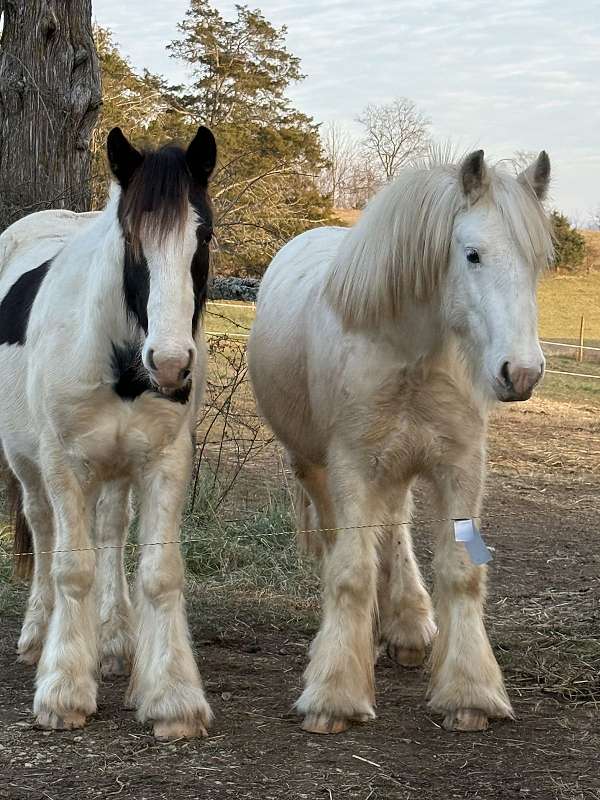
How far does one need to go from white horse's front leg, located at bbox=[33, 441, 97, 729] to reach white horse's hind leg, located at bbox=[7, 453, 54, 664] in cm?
77

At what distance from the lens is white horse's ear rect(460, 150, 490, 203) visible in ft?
11.6

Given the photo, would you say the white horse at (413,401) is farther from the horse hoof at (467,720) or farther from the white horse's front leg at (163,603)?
the white horse's front leg at (163,603)

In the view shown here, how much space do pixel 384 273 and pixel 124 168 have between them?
1.06 m

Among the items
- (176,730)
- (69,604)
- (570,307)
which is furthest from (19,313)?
(570,307)

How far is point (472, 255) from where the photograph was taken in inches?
139

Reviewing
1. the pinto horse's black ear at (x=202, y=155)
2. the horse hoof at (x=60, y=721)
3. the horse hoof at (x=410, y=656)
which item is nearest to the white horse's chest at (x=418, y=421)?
the pinto horse's black ear at (x=202, y=155)

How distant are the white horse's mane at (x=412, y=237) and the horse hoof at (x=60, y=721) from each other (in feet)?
6.02

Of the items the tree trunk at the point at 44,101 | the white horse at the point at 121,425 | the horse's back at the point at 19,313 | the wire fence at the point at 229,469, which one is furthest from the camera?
the tree trunk at the point at 44,101

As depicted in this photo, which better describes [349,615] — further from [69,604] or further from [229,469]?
[229,469]

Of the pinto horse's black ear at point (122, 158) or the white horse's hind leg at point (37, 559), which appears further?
the white horse's hind leg at point (37, 559)

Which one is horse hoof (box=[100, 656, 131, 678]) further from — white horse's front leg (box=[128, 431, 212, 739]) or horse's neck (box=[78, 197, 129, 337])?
horse's neck (box=[78, 197, 129, 337])

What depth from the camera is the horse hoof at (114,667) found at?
4.52 m

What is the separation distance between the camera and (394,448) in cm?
Answer: 389

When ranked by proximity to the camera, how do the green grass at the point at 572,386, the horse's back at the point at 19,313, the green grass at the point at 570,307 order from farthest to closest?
the green grass at the point at 570,307 < the green grass at the point at 572,386 < the horse's back at the point at 19,313
